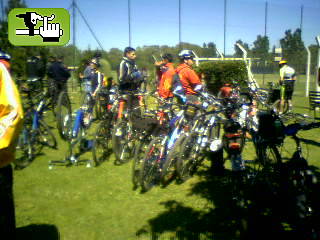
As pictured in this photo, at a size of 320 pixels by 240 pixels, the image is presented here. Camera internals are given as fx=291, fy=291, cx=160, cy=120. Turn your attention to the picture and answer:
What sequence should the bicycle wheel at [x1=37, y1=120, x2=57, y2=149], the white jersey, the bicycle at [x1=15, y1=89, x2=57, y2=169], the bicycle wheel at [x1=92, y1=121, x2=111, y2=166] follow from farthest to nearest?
the white jersey, the bicycle wheel at [x1=37, y1=120, x2=57, y2=149], the bicycle at [x1=15, y1=89, x2=57, y2=169], the bicycle wheel at [x1=92, y1=121, x2=111, y2=166]

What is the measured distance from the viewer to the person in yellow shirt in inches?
76.6

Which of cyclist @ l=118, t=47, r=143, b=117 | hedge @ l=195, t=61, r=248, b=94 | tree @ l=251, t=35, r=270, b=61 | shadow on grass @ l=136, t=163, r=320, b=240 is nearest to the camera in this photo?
shadow on grass @ l=136, t=163, r=320, b=240

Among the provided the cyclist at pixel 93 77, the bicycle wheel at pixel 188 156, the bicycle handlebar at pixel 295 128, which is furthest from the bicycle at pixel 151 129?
the cyclist at pixel 93 77

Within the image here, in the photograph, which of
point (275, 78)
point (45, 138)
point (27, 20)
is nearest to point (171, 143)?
point (45, 138)

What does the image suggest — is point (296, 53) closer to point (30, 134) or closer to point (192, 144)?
point (192, 144)

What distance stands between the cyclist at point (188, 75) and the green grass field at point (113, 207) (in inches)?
59.5

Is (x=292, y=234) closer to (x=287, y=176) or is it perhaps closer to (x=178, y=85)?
(x=287, y=176)

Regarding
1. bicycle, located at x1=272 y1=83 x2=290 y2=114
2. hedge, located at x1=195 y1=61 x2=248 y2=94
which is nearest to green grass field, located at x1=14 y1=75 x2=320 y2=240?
bicycle, located at x1=272 y1=83 x2=290 y2=114

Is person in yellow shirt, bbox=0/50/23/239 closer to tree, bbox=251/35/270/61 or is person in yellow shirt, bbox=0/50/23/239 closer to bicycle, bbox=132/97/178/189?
bicycle, bbox=132/97/178/189

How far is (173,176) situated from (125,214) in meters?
1.42

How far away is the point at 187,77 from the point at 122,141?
67.6 inches

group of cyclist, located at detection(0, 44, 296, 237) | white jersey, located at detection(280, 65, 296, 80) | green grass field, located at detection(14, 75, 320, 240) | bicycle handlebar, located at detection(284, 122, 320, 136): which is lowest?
green grass field, located at detection(14, 75, 320, 240)

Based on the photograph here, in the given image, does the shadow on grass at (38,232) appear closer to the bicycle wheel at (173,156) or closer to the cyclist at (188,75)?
the bicycle wheel at (173,156)

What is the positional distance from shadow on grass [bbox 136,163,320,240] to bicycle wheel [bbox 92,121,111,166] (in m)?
1.86
